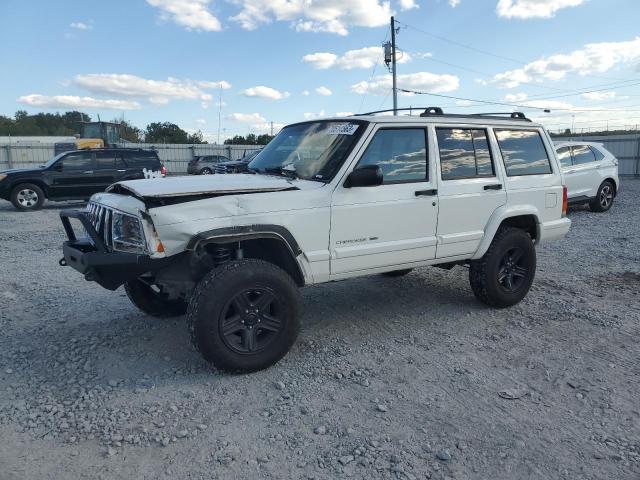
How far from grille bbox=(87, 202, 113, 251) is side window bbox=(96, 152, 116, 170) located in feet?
38.5

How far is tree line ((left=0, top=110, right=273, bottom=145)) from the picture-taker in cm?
5578

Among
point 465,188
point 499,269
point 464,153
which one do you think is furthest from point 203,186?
point 499,269

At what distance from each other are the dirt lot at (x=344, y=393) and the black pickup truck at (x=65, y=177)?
9.54 metres

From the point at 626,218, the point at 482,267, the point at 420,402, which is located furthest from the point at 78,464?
the point at 626,218

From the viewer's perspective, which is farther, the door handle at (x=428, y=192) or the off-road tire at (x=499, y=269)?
the off-road tire at (x=499, y=269)

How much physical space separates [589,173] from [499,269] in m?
8.51

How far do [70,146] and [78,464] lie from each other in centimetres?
2986

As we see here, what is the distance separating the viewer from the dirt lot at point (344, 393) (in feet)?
9.17

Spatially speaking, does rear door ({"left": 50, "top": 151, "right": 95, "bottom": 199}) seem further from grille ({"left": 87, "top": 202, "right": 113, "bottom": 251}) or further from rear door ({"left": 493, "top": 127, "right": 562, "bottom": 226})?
rear door ({"left": 493, "top": 127, "right": 562, "bottom": 226})

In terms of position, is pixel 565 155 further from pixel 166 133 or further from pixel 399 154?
pixel 166 133

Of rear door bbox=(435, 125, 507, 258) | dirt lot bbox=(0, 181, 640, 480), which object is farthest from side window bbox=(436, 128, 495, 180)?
dirt lot bbox=(0, 181, 640, 480)

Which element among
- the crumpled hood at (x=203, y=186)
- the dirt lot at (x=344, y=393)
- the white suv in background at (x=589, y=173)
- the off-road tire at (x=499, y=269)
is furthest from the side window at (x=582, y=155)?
the crumpled hood at (x=203, y=186)

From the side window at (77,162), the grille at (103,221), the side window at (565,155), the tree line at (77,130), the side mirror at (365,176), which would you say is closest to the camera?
the grille at (103,221)

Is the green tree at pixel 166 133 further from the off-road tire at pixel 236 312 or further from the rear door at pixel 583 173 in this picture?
the off-road tire at pixel 236 312
